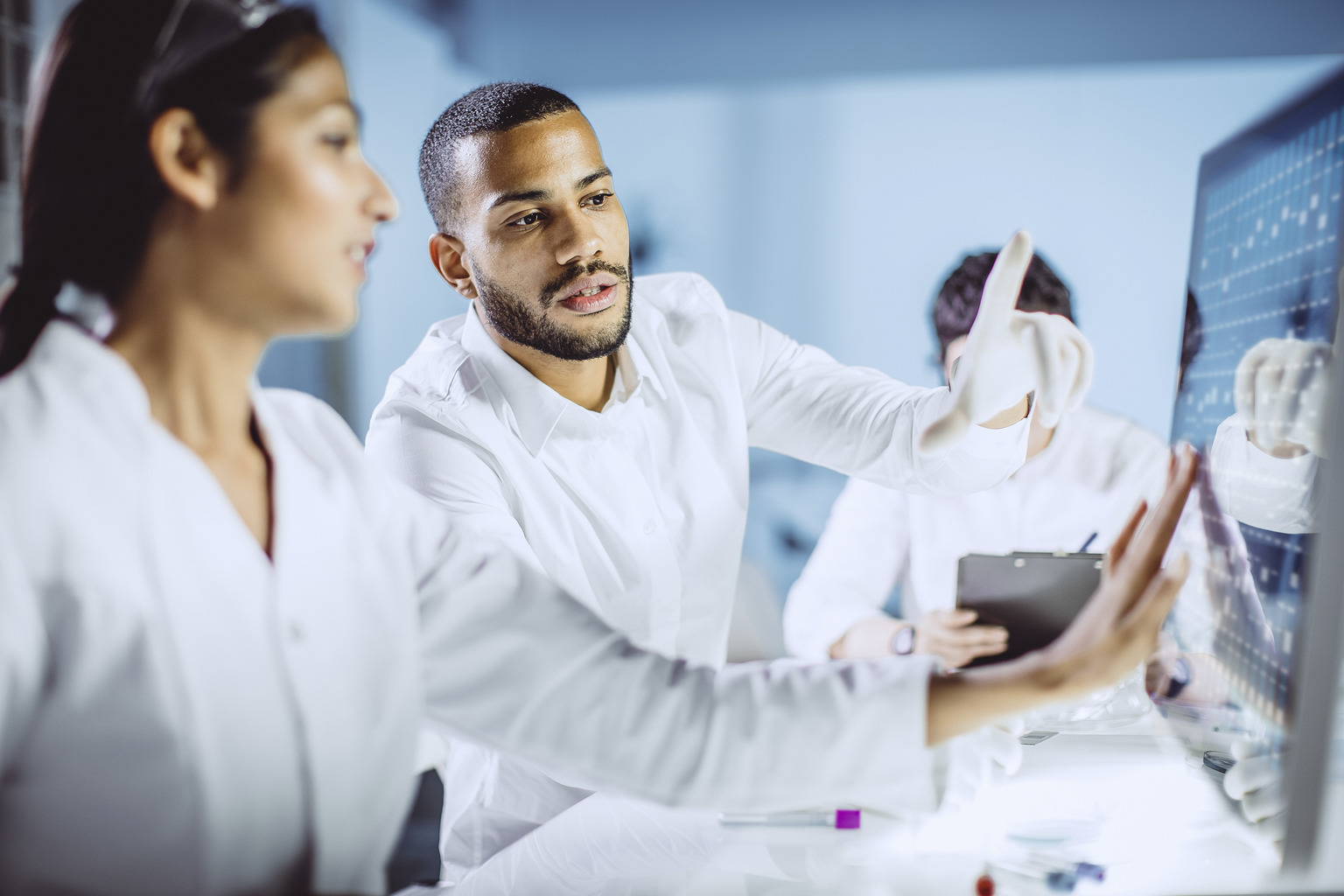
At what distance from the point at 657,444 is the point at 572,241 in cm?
30

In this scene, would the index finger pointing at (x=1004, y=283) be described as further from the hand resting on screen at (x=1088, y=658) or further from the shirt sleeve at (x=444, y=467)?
the shirt sleeve at (x=444, y=467)

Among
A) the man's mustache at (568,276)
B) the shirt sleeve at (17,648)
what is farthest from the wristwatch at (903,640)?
the shirt sleeve at (17,648)

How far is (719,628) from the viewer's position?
1.19 meters

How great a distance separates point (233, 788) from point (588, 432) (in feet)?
1.82

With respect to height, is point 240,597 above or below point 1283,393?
below

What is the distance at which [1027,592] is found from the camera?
1022mm

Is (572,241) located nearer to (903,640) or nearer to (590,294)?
(590,294)

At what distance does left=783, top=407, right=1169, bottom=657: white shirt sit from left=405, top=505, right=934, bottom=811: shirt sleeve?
657 millimetres

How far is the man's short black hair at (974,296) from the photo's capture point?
4.19 ft

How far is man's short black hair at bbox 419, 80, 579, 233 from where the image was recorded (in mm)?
966

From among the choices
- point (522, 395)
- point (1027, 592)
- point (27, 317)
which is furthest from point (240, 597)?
point (1027, 592)

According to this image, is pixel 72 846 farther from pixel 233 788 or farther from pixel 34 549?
pixel 34 549

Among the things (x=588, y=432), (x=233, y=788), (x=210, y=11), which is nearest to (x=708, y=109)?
(x=588, y=432)

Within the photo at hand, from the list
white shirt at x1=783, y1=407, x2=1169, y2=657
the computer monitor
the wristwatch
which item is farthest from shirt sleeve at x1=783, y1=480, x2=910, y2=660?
the computer monitor
